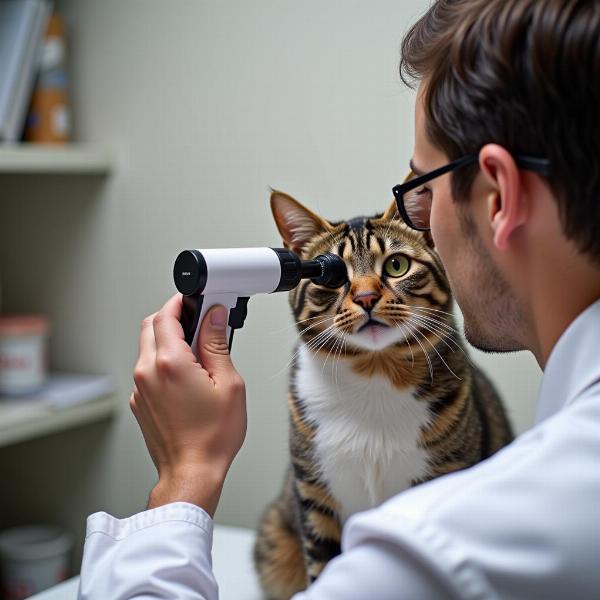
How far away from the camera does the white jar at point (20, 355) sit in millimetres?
1589

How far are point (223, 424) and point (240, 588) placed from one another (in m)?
0.54

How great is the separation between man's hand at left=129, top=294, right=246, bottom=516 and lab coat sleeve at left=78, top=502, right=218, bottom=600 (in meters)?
0.02

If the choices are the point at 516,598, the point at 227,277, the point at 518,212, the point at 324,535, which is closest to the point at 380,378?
the point at 324,535

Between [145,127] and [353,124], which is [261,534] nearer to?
[353,124]

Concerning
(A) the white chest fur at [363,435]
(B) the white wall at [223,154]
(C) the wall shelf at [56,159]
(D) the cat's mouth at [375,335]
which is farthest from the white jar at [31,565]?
(D) the cat's mouth at [375,335]

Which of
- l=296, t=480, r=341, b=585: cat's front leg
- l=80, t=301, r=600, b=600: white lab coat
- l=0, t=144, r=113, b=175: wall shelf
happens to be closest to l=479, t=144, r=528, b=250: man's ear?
l=80, t=301, r=600, b=600: white lab coat

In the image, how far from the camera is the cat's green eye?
0.99 m

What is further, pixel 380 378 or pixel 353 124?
pixel 353 124

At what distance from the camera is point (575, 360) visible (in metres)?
0.62

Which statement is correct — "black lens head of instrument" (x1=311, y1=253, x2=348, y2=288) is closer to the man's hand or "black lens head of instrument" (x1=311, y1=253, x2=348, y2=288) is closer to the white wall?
the man's hand

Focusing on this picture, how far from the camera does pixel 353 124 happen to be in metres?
1.39

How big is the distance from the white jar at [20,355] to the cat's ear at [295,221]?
2.49 feet

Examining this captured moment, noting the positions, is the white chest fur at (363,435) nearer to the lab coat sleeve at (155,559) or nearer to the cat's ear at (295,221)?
the cat's ear at (295,221)

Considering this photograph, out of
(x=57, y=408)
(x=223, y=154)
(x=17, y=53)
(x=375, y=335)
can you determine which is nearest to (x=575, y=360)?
(x=375, y=335)
